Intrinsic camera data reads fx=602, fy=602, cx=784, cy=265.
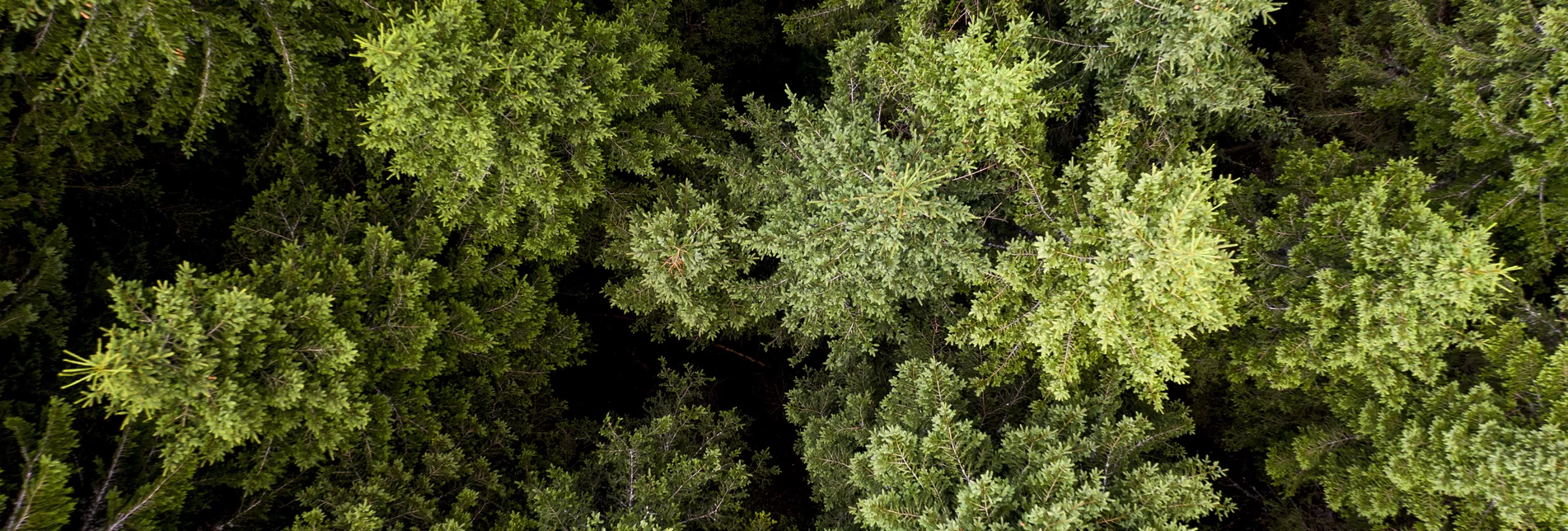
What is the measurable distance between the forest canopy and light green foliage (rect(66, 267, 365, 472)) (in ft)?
0.09

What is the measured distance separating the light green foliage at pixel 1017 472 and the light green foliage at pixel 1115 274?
21.9 inches

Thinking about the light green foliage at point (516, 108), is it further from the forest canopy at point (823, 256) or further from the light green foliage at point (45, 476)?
the light green foliage at point (45, 476)

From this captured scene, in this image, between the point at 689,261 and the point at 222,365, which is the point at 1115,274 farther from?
the point at 222,365

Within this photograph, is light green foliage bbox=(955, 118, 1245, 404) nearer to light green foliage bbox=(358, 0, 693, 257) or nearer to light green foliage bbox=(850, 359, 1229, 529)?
light green foliage bbox=(850, 359, 1229, 529)

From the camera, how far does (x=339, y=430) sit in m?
4.18

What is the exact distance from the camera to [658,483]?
209 inches

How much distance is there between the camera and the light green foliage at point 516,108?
3.68m

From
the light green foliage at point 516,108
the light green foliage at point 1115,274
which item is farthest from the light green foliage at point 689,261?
the light green foliage at point 1115,274

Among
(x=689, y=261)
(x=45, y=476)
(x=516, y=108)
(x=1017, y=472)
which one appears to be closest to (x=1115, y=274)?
(x=1017, y=472)

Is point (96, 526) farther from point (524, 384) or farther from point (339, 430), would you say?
point (524, 384)

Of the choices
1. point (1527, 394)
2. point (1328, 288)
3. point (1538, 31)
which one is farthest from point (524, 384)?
point (1538, 31)

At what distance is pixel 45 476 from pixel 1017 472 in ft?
19.7

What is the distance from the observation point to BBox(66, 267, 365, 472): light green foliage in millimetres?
3217

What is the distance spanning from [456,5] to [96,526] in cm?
404
